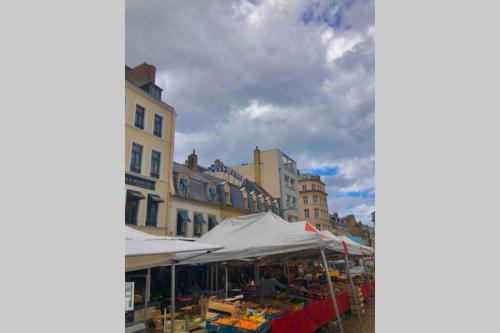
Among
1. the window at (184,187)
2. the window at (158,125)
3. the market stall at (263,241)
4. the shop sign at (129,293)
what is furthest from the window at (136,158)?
the shop sign at (129,293)

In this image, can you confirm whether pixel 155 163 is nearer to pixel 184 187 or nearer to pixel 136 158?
pixel 136 158

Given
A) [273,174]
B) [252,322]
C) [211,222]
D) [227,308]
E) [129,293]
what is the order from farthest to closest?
[273,174]
[211,222]
[227,308]
[252,322]
[129,293]

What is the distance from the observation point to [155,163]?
46.7 feet

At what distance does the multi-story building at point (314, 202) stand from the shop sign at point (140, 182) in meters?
33.6

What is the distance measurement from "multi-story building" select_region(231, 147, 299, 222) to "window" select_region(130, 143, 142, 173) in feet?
60.5

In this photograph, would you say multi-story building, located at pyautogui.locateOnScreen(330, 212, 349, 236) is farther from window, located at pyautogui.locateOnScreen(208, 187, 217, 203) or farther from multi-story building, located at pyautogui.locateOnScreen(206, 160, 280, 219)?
window, located at pyautogui.locateOnScreen(208, 187, 217, 203)

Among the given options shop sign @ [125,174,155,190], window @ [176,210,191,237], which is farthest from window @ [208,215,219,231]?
shop sign @ [125,174,155,190]

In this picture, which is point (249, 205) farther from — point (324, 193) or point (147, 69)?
point (324, 193)

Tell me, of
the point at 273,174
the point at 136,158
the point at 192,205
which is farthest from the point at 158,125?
the point at 273,174

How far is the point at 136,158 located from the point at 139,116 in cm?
190

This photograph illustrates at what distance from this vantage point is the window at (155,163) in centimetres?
1404

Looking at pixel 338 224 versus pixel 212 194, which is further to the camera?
pixel 338 224

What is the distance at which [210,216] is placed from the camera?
59.7ft

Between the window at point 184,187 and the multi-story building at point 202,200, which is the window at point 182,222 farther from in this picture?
the window at point 184,187
